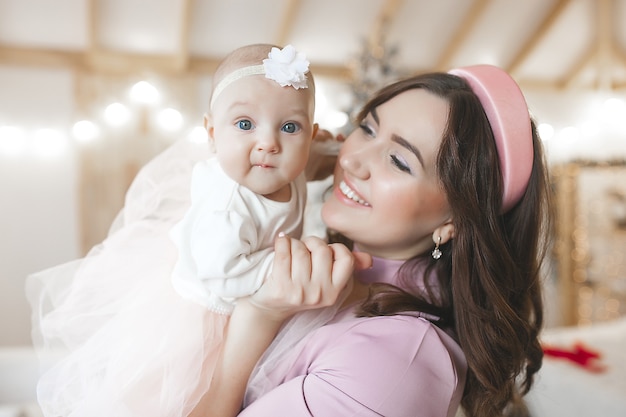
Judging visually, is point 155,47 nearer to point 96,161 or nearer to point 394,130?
point 96,161

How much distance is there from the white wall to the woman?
4379mm

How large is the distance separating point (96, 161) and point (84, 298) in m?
4.17

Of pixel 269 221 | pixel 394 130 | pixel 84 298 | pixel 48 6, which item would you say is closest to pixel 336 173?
pixel 394 130

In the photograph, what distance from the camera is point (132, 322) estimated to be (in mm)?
1123

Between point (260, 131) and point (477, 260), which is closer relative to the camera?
point (260, 131)

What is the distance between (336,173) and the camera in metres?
1.31

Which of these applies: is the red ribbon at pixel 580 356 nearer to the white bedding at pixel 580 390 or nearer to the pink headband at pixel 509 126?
the white bedding at pixel 580 390

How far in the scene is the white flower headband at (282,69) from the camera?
99 cm

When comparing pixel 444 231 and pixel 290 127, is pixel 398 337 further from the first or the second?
pixel 290 127

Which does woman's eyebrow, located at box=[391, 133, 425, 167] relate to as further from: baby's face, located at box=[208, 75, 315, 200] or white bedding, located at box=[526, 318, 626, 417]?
white bedding, located at box=[526, 318, 626, 417]

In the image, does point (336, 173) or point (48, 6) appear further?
point (48, 6)

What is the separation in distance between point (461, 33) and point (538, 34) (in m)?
0.86

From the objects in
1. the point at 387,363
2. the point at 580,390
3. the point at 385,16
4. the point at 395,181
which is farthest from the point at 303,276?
the point at 385,16

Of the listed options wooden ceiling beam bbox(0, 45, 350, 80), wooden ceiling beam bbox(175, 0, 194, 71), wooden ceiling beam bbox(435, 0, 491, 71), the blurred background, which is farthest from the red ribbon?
wooden ceiling beam bbox(0, 45, 350, 80)
